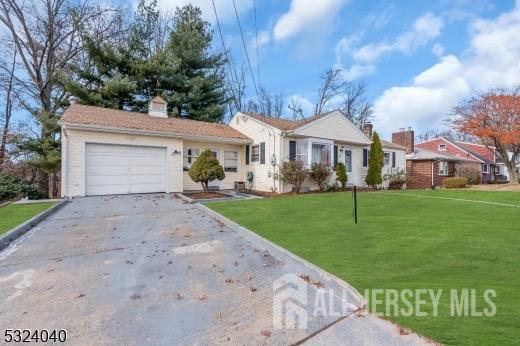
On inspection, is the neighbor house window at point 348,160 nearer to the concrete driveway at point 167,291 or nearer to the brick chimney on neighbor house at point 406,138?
the brick chimney on neighbor house at point 406,138

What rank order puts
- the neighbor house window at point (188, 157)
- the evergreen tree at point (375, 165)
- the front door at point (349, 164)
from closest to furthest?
the neighbor house window at point (188, 157)
the front door at point (349, 164)
the evergreen tree at point (375, 165)

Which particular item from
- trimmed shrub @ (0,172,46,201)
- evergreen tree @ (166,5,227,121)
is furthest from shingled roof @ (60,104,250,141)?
evergreen tree @ (166,5,227,121)

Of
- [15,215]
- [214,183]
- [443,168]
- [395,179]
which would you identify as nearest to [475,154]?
[443,168]

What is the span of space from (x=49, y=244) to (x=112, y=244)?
1244mm

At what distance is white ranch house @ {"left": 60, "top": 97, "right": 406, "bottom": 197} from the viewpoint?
43.2ft

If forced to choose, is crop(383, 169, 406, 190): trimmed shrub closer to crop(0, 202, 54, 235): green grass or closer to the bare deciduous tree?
crop(0, 202, 54, 235): green grass

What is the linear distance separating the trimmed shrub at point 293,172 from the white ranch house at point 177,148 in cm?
52

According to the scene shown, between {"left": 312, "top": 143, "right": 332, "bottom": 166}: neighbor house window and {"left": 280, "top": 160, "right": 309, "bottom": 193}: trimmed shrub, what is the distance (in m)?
2.00

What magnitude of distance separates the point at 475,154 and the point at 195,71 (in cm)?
3339

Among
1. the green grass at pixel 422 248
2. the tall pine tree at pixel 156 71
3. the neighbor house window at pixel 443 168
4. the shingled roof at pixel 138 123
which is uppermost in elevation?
the tall pine tree at pixel 156 71

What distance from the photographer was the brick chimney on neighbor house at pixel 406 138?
1153 inches

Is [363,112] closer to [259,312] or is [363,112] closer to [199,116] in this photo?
[199,116]

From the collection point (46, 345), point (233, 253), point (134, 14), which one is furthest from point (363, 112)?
point (46, 345)

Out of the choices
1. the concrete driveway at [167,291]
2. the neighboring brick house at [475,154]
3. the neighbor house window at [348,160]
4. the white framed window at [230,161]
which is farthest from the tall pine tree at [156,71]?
the neighboring brick house at [475,154]
